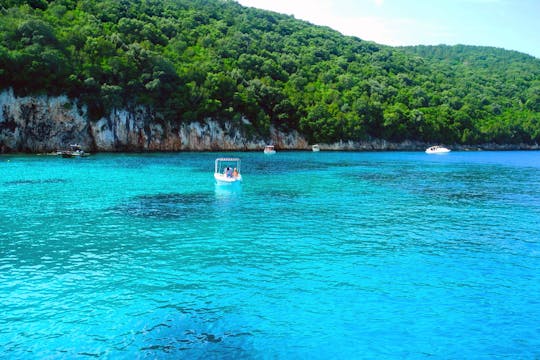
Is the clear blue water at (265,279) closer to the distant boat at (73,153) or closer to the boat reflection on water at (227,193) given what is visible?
the boat reflection on water at (227,193)

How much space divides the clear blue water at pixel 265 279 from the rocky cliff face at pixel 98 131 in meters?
59.0

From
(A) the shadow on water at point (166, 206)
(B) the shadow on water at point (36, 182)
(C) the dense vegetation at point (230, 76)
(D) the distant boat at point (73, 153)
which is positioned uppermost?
(C) the dense vegetation at point (230, 76)

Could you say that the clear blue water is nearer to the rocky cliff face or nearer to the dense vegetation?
the rocky cliff face

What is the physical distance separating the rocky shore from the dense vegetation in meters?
2.40

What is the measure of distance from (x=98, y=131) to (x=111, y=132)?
3000 millimetres

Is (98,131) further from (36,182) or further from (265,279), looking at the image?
(265,279)

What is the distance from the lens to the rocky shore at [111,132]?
90.0 metres

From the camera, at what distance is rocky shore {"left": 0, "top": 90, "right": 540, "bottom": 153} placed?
90000mm

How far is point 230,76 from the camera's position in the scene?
426 feet

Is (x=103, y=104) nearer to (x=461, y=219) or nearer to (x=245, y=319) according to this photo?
(x=461, y=219)

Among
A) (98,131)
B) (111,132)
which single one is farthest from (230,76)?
(98,131)

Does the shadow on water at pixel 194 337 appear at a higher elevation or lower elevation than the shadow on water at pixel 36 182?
lower

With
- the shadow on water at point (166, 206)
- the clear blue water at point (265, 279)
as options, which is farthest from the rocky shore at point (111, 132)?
the shadow on water at point (166, 206)

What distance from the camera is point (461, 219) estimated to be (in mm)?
32625
